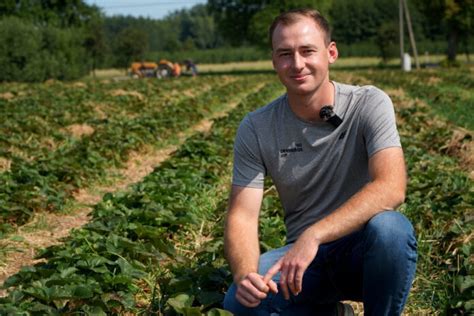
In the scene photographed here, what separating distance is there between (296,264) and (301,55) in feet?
3.43

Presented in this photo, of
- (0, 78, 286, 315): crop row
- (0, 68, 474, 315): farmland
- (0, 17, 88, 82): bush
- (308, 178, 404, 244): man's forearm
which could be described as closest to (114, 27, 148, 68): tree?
(0, 17, 88, 82): bush

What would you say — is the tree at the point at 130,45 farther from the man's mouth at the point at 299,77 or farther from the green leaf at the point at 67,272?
the man's mouth at the point at 299,77

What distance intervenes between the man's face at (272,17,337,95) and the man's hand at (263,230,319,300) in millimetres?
778

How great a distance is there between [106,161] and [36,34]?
31.4 meters

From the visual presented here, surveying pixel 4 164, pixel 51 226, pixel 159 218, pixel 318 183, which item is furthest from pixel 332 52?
pixel 4 164

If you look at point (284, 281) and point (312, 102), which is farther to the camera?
point (312, 102)

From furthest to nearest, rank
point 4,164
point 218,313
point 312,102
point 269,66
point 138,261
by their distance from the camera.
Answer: point 269,66 < point 4,164 < point 138,261 < point 312,102 < point 218,313

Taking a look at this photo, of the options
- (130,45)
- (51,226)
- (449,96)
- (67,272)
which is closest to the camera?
(67,272)

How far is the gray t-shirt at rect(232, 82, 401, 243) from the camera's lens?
3514 millimetres

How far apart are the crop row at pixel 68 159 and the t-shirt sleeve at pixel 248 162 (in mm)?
3172

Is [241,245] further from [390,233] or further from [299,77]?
[299,77]

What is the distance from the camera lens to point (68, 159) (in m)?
8.70

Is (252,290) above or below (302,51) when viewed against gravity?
below

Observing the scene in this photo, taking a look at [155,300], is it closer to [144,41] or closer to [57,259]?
[57,259]
